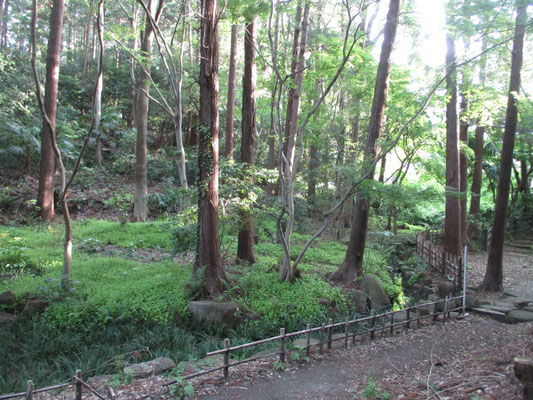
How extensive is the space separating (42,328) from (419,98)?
9118 mm

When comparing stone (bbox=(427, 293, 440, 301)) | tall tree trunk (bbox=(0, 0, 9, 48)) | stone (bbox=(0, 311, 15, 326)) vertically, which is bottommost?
stone (bbox=(427, 293, 440, 301))

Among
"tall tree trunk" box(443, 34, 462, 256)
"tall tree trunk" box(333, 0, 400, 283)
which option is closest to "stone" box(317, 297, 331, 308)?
"tall tree trunk" box(333, 0, 400, 283)

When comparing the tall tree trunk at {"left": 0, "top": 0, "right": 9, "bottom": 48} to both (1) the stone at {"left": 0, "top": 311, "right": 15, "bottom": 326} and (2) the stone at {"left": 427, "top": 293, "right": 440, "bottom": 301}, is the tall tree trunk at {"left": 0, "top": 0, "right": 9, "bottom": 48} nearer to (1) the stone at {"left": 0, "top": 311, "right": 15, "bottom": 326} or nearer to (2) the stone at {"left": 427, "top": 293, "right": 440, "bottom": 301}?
(1) the stone at {"left": 0, "top": 311, "right": 15, "bottom": 326}

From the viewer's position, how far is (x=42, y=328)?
592cm

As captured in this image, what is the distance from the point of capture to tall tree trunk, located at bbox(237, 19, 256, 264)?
883cm

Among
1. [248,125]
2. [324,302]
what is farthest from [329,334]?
[248,125]

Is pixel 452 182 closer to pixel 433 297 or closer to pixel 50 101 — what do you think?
pixel 433 297

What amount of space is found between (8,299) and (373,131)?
8.58 metres

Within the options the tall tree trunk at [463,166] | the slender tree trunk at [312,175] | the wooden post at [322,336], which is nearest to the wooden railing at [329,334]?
the wooden post at [322,336]

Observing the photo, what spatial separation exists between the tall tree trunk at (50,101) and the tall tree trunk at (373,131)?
10.3m

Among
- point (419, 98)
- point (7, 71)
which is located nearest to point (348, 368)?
point (419, 98)

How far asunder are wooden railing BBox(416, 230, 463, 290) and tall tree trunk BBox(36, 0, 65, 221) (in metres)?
13.0

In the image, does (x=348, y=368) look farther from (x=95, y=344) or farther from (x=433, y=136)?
(x=433, y=136)

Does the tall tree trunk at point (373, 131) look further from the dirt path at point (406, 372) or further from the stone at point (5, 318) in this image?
the stone at point (5, 318)
